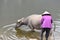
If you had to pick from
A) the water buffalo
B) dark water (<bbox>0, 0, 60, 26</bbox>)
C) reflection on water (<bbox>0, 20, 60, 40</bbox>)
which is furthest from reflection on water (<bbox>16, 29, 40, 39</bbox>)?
dark water (<bbox>0, 0, 60, 26</bbox>)

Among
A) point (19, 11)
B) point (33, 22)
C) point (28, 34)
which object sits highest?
point (19, 11)

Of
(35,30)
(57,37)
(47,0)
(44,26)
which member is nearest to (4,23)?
(35,30)

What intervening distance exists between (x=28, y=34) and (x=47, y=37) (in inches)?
66.7

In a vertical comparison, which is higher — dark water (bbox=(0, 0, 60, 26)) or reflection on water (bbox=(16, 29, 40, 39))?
dark water (bbox=(0, 0, 60, 26))

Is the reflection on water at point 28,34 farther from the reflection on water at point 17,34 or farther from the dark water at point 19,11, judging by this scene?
the dark water at point 19,11

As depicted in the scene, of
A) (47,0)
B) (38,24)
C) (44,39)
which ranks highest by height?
(47,0)

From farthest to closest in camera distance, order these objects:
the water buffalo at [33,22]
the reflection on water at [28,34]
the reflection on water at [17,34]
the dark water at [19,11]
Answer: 1. the dark water at [19,11]
2. the water buffalo at [33,22]
3. the reflection on water at [28,34]
4. the reflection on water at [17,34]

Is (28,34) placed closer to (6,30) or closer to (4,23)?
(6,30)

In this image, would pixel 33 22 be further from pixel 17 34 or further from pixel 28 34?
pixel 17 34

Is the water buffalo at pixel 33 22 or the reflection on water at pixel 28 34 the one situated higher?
the water buffalo at pixel 33 22

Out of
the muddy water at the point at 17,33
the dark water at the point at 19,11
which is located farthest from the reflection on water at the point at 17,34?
the dark water at the point at 19,11

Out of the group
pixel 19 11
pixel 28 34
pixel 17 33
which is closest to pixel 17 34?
pixel 17 33

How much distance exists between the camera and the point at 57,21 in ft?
40.4

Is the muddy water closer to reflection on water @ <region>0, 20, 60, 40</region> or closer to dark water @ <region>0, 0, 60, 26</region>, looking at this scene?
reflection on water @ <region>0, 20, 60, 40</region>
